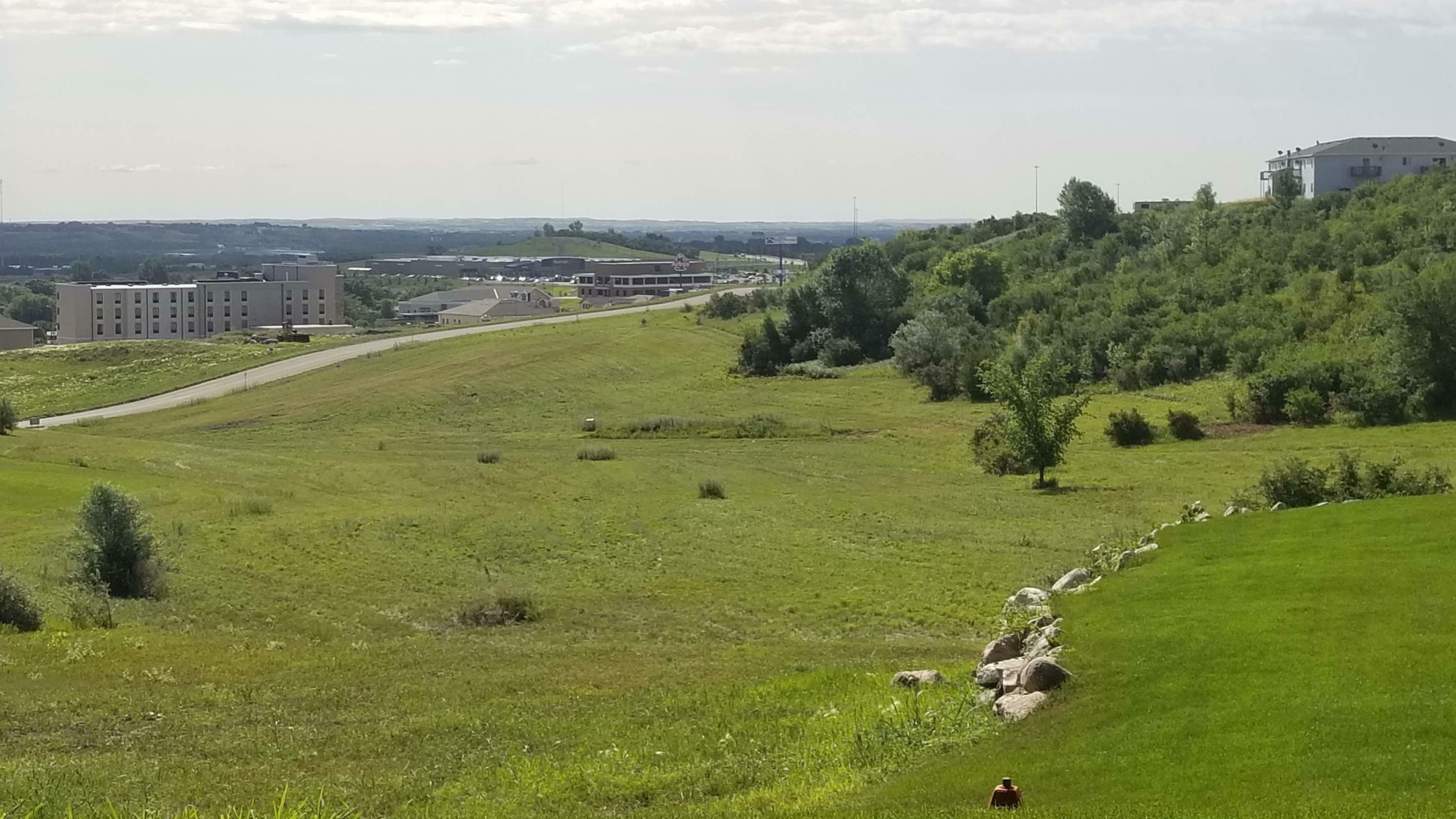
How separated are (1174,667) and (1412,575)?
15.7ft

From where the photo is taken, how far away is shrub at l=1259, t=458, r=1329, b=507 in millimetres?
28188

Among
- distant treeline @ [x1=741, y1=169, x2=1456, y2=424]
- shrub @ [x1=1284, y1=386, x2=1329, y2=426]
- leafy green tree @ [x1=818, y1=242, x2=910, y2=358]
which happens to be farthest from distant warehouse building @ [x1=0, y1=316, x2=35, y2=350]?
shrub @ [x1=1284, y1=386, x2=1329, y2=426]

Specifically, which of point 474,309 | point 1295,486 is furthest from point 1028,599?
point 474,309

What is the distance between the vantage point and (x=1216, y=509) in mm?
35969

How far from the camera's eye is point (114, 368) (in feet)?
333

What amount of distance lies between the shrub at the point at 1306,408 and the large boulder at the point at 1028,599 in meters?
38.5

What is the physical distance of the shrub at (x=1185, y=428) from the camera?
56812mm

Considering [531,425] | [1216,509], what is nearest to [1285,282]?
[531,425]

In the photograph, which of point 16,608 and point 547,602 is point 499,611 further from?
point 16,608

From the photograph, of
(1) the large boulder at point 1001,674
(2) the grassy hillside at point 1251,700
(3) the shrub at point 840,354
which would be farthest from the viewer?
(3) the shrub at point 840,354

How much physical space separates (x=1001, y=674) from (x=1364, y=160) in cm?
13203

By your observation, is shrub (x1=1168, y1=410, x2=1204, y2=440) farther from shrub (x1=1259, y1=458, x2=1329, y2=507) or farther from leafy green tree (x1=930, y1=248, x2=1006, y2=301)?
leafy green tree (x1=930, y1=248, x2=1006, y2=301)

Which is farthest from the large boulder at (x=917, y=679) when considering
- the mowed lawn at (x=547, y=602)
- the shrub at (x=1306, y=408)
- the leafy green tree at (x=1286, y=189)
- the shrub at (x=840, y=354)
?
the leafy green tree at (x=1286, y=189)

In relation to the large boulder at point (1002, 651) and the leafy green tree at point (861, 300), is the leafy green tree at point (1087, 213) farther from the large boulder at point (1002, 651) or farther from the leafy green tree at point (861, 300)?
the large boulder at point (1002, 651)
